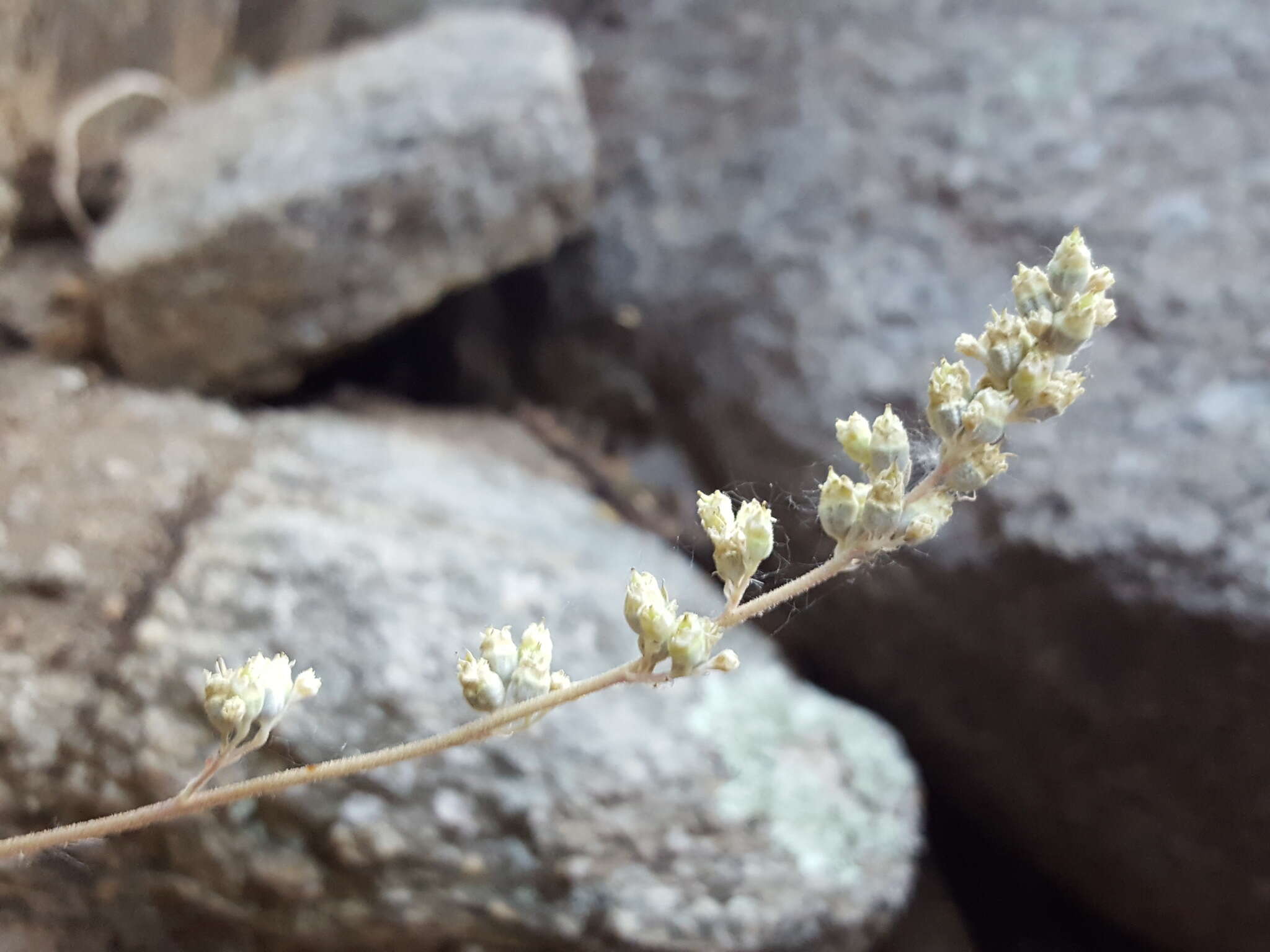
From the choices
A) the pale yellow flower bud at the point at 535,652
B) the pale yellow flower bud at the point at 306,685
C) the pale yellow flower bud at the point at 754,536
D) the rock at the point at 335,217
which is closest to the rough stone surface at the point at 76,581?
the rock at the point at 335,217

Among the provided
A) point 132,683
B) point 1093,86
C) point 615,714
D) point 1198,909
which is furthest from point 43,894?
point 1093,86

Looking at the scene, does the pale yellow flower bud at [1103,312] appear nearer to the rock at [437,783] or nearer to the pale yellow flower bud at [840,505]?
the pale yellow flower bud at [840,505]

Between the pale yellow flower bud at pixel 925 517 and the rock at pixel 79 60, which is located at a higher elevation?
the pale yellow flower bud at pixel 925 517

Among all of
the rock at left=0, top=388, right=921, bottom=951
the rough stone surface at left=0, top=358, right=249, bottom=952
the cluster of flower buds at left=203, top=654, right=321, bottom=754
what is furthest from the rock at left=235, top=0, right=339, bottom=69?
the cluster of flower buds at left=203, top=654, right=321, bottom=754

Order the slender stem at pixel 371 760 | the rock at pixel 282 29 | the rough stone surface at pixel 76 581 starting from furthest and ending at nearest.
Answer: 1. the rock at pixel 282 29
2. the rough stone surface at pixel 76 581
3. the slender stem at pixel 371 760

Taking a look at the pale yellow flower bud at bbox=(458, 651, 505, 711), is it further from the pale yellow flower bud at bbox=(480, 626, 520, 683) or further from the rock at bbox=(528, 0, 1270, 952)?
the rock at bbox=(528, 0, 1270, 952)

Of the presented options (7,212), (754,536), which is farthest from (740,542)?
(7,212)
